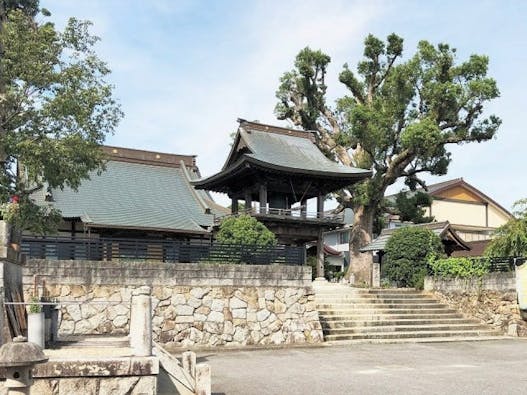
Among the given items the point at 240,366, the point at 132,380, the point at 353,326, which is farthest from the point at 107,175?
the point at 132,380

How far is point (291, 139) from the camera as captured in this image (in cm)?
3119

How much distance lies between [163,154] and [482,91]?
17640 mm

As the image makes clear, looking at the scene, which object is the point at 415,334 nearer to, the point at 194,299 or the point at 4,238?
the point at 194,299

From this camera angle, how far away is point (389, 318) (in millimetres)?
18703

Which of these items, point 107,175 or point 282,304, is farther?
point 107,175

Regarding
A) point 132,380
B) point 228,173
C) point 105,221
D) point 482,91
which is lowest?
point 132,380

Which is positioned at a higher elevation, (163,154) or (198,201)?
(163,154)

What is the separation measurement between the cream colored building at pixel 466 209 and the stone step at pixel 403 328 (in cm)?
2826

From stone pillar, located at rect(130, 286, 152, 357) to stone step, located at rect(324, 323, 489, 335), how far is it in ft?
35.1

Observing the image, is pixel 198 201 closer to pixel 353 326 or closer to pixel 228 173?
pixel 228 173

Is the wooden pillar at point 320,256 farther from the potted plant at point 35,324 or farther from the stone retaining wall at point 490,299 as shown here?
the potted plant at point 35,324

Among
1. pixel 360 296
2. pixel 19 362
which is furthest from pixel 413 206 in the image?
pixel 19 362

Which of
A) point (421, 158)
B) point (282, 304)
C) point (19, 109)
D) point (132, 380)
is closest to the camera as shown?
point (132, 380)

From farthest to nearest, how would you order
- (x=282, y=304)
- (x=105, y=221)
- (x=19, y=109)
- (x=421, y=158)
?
(x=421, y=158), (x=105, y=221), (x=282, y=304), (x=19, y=109)
